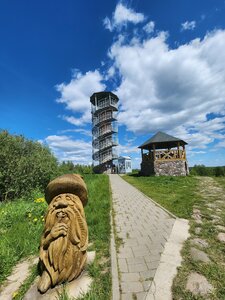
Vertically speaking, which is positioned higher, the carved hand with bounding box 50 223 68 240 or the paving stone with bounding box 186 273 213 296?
the carved hand with bounding box 50 223 68 240

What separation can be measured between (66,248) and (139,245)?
6.52ft

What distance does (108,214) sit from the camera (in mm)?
6973

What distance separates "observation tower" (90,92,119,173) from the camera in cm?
3828

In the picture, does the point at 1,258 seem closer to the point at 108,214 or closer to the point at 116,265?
the point at 116,265

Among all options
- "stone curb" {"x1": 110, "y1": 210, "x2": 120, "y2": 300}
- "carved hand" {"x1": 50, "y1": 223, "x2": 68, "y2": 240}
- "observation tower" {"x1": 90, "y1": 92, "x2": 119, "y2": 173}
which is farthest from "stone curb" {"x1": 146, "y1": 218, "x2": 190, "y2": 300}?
"observation tower" {"x1": 90, "y1": 92, "x2": 119, "y2": 173}

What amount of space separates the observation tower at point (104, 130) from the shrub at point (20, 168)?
986 inches

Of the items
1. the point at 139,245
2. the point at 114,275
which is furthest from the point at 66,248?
the point at 139,245

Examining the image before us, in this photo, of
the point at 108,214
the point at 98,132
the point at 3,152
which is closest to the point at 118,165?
the point at 98,132

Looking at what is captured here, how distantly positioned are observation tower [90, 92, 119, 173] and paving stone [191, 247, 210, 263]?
33.6 metres

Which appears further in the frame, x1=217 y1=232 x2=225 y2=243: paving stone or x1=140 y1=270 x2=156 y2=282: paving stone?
x1=217 y1=232 x2=225 y2=243: paving stone

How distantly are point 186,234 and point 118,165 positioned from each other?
34.1 m

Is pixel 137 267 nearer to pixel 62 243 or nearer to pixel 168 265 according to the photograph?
pixel 168 265

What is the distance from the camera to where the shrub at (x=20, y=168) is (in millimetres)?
10492

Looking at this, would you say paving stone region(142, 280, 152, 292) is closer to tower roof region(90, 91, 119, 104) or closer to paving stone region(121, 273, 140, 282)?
paving stone region(121, 273, 140, 282)
